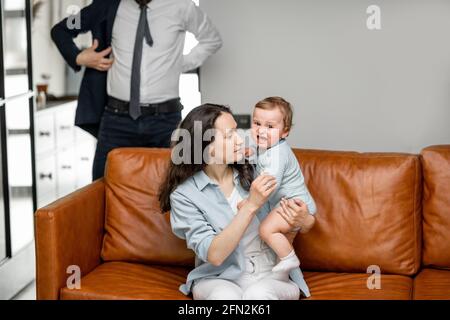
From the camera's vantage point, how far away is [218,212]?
250 centimetres

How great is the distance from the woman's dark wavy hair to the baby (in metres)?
0.06

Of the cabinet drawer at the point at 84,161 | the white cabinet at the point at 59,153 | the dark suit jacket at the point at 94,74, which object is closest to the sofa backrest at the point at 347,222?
the dark suit jacket at the point at 94,74

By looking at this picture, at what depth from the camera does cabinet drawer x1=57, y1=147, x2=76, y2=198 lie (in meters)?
5.29

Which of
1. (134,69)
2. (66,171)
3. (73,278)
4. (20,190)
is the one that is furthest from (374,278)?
(66,171)

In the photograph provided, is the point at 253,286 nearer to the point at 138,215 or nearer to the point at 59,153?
the point at 138,215

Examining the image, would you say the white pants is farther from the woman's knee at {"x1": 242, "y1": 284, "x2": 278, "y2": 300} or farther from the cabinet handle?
the cabinet handle

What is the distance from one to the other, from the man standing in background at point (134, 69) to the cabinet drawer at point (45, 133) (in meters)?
1.29

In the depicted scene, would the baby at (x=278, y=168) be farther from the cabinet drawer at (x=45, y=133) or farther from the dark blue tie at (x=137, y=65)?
the cabinet drawer at (x=45, y=133)

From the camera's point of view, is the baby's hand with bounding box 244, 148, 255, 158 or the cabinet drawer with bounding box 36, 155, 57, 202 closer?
the baby's hand with bounding box 244, 148, 255, 158

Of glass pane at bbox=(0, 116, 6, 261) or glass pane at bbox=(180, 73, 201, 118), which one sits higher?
glass pane at bbox=(180, 73, 201, 118)

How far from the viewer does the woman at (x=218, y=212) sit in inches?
94.7

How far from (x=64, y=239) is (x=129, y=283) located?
27cm

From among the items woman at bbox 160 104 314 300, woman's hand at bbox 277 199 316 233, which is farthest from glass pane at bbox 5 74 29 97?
woman's hand at bbox 277 199 316 233
